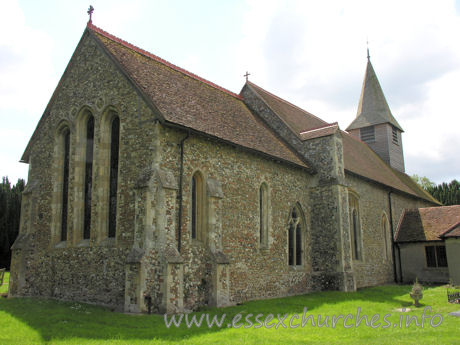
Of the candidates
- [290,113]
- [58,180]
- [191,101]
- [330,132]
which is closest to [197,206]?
[191,101]

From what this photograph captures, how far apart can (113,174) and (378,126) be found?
1085 inches

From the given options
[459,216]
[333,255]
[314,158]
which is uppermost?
[314,158]

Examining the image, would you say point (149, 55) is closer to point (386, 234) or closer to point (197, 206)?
point (197, 206)

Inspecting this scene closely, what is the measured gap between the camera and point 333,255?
1912cm

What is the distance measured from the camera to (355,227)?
22969 mm

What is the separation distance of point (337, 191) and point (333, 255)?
2.93m

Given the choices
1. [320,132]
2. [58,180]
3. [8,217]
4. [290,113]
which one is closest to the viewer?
[58,180]

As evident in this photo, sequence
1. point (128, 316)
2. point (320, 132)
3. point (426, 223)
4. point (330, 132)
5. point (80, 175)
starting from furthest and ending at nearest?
1. point (426, 223)
2. point (320, 132)
3. point (330, 132)
4. point (80, 175)
5. point (128, 316)

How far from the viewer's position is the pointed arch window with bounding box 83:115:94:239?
14.7 m

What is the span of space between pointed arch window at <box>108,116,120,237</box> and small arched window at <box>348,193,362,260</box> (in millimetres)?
13464

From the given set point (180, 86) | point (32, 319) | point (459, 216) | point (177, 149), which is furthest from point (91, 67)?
point (459, 216)

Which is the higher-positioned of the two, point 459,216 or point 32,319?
point 459,216

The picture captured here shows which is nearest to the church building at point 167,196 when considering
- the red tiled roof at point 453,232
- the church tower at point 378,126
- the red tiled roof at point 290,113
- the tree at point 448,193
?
the red tiled roof at point 290,113

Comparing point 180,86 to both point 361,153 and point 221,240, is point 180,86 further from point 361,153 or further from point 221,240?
point 361,153
